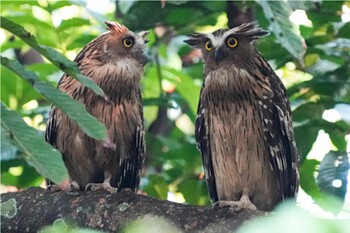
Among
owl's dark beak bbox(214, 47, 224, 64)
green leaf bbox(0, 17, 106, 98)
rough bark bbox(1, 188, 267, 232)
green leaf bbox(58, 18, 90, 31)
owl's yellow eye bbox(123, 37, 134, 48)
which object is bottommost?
rough bark bbox(1, 188, 267, 232)

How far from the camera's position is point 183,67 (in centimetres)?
531

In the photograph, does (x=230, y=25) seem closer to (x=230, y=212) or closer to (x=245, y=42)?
(x=245, y=42)

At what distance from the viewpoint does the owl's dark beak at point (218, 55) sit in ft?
13.4

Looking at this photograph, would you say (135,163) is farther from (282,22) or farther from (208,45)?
(282,22)

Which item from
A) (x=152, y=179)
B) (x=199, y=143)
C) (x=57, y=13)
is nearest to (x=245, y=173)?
(x=199, y=143)

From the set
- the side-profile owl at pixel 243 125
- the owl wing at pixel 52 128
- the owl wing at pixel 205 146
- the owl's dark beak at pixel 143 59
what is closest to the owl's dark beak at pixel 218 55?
the side-profile owl at pixel 243 125

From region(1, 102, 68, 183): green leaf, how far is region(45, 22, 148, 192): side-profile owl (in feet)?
8.78

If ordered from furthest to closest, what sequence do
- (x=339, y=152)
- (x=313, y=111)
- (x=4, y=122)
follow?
1. (x=313, y=111)
2. (x=339, y=152)
3. (x=4, y=122)

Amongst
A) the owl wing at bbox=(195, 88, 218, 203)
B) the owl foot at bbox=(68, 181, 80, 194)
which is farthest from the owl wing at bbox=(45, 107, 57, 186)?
the owl wing at bbox=(195, 88, 218, 203)

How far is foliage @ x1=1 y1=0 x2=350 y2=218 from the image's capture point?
374 cm

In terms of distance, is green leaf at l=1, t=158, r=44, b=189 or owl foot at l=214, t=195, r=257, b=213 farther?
green leaf at l=1, t=158, r=44, b=189

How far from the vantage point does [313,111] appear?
3.80m

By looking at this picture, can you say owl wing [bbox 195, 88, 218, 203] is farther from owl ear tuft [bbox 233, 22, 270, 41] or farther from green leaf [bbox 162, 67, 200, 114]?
owl ear tuft [bbox 233, 22, 270, 41]

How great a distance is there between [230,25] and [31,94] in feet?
4.16
